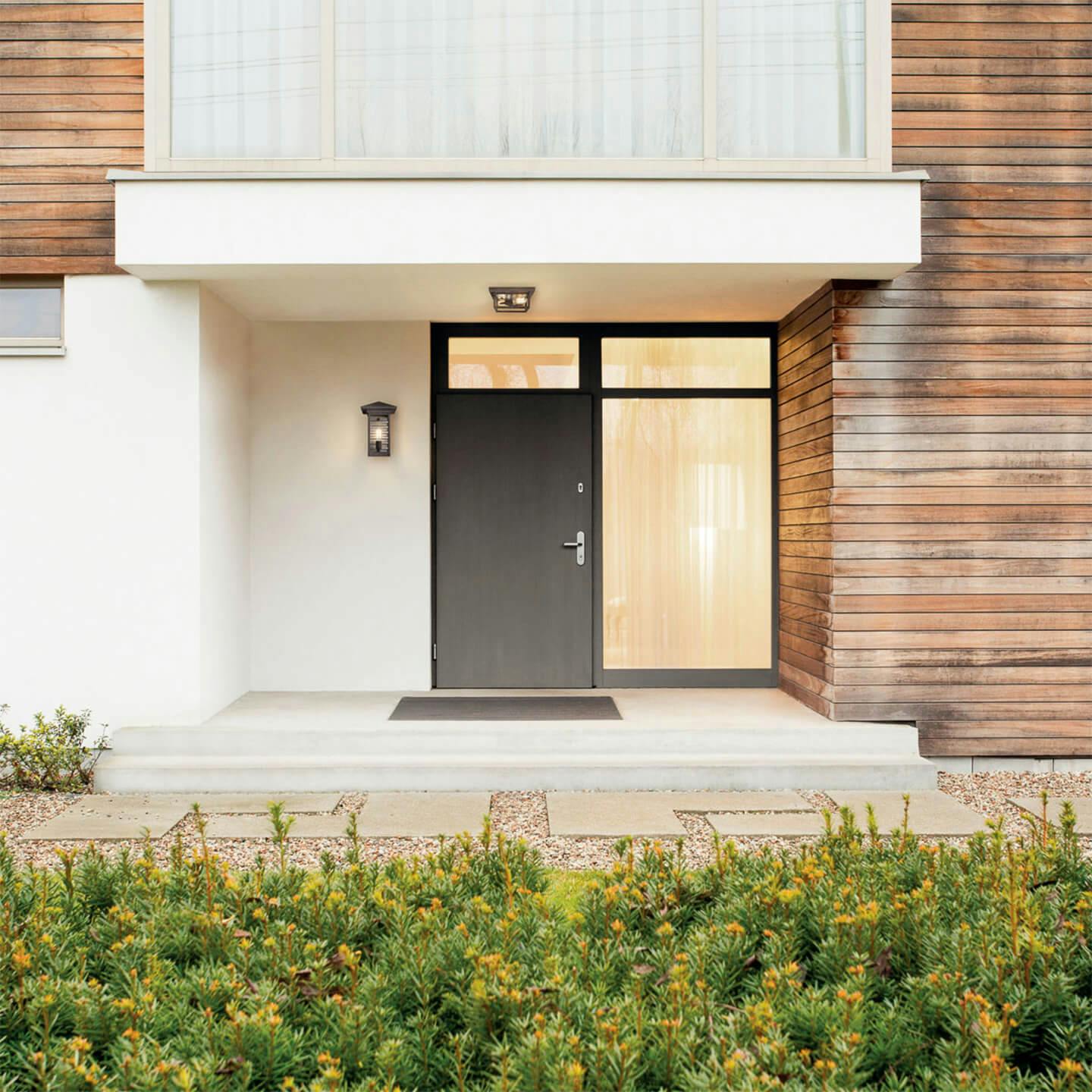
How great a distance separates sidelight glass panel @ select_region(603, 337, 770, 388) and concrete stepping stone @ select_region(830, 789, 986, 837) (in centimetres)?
303

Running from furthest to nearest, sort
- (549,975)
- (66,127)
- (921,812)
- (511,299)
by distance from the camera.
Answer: (511,299)
(66,127)
(921,812)
(549,975)

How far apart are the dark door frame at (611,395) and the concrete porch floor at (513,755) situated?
1047 millimetres

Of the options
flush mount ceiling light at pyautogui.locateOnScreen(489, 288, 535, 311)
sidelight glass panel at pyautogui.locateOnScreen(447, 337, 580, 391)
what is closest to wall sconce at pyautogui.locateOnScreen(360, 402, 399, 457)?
sidelight glass panel at pyautogui.locateOnScreen(447, 337, 580, 391)

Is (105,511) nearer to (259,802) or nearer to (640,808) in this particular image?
(259,802)

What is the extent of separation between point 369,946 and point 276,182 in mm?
4080

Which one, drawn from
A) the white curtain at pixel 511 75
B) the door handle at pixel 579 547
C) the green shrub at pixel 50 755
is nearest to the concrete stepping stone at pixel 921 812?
the door handle at pixel 579 547

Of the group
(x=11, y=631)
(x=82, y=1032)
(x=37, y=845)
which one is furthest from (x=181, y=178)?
(x=82, y=1032)

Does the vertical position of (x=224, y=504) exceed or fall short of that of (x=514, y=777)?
it exceeds it

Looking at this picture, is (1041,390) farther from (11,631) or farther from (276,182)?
(11,631)

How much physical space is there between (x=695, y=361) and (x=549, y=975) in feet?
17.7

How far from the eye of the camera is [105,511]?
565 cm

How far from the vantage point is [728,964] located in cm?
Answer: 230

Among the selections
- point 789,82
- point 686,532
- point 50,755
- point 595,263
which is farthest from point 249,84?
point 686,532

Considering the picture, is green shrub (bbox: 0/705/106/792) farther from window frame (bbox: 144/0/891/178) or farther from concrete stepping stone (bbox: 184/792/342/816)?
window frame (bbox: 144/0/891/178)
